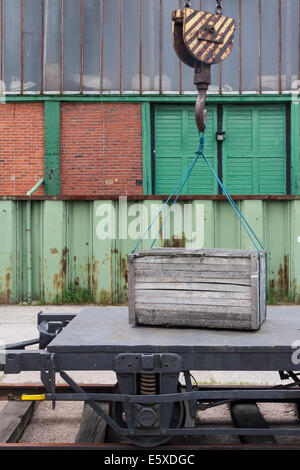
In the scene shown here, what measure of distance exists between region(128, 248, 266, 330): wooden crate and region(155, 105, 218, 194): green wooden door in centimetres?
1032

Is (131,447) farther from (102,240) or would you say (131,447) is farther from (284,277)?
(284,277)

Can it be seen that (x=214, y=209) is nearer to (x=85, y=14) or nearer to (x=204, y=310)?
(x=204, y=310)

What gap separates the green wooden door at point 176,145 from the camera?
13.8m

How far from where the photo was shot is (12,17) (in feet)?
45.5

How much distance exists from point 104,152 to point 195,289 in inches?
425

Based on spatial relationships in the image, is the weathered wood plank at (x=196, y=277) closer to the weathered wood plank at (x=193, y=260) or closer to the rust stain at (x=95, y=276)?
the weathered wood plank at (x=193, y=260)

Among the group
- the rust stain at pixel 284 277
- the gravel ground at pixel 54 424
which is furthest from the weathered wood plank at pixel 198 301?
the rust stain at pixel 284 277

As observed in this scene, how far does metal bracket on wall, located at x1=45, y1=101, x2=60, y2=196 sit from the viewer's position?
13.8 metres

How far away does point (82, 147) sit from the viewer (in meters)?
13.9

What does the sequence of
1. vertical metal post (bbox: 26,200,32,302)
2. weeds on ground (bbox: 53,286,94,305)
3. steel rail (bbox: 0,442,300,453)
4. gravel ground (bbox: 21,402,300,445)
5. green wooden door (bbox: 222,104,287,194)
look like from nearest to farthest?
steel rail (bbox: 0,442,300,453) → gravel ground (bbox: 21,402,300,445) → weeds on ground (bbox: 53,286,94,305) → vertical metal post (bbox: 26,200,32,302) → green wooden door (bbox: 222,104,287,194)

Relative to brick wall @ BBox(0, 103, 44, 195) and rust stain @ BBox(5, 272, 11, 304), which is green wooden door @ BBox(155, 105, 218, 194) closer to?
brick wall @ BBox(0, 103, 44, 195)

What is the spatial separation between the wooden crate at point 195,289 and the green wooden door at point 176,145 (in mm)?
10322

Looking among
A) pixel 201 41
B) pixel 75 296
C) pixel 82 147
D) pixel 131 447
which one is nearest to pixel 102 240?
pixel 75 296

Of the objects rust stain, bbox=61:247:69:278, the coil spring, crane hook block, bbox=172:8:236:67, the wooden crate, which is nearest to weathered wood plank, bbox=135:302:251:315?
the wooden crate
